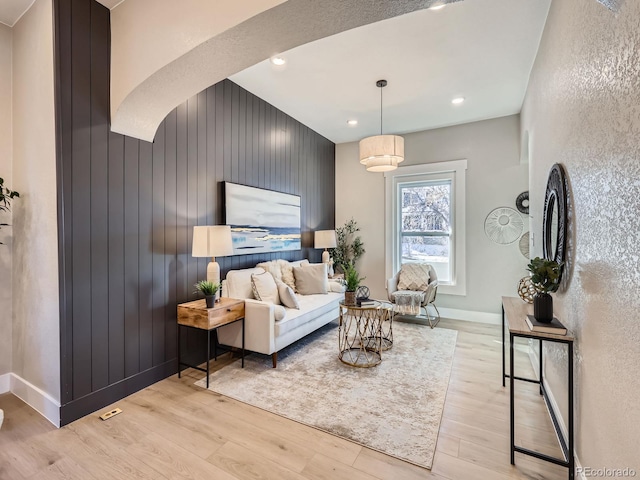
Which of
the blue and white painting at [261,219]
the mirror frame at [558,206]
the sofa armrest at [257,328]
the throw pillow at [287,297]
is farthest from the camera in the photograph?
the blue and white painting at [261,219]

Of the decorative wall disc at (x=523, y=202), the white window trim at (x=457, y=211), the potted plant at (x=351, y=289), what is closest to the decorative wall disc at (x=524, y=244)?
the decorative wall disc at (x=523, y=202)

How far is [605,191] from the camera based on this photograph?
128 centimetres

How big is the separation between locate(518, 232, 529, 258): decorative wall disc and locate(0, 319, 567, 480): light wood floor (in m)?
2.54

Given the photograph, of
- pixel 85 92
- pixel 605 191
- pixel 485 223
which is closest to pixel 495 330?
pixel 485 223

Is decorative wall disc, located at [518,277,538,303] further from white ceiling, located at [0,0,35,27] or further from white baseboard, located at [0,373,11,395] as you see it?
white ceiling, located at [0,0,35,27]

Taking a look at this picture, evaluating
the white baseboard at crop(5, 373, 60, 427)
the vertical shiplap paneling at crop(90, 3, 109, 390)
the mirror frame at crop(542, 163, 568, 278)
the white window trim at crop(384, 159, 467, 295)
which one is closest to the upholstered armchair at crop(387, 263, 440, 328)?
the white window trim at crop(384, 159, 467, 295)

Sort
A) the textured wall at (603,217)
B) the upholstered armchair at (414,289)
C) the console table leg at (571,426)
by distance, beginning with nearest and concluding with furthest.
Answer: the textured wall at (603,217) < the console table leg at (571,426) < the upholstered armchair at (414,289)

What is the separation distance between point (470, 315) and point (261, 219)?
11.8ft

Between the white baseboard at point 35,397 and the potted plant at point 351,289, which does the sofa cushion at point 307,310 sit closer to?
the potted plant at point 351,289

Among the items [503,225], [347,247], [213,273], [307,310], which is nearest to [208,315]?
[213,273]

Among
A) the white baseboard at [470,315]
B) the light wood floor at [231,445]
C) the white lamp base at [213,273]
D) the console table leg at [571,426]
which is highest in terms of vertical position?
the white lamp base at [213,273]

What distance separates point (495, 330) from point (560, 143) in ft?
10.1

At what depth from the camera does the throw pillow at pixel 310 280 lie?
4090 mm

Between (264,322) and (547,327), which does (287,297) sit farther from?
(547,327)
